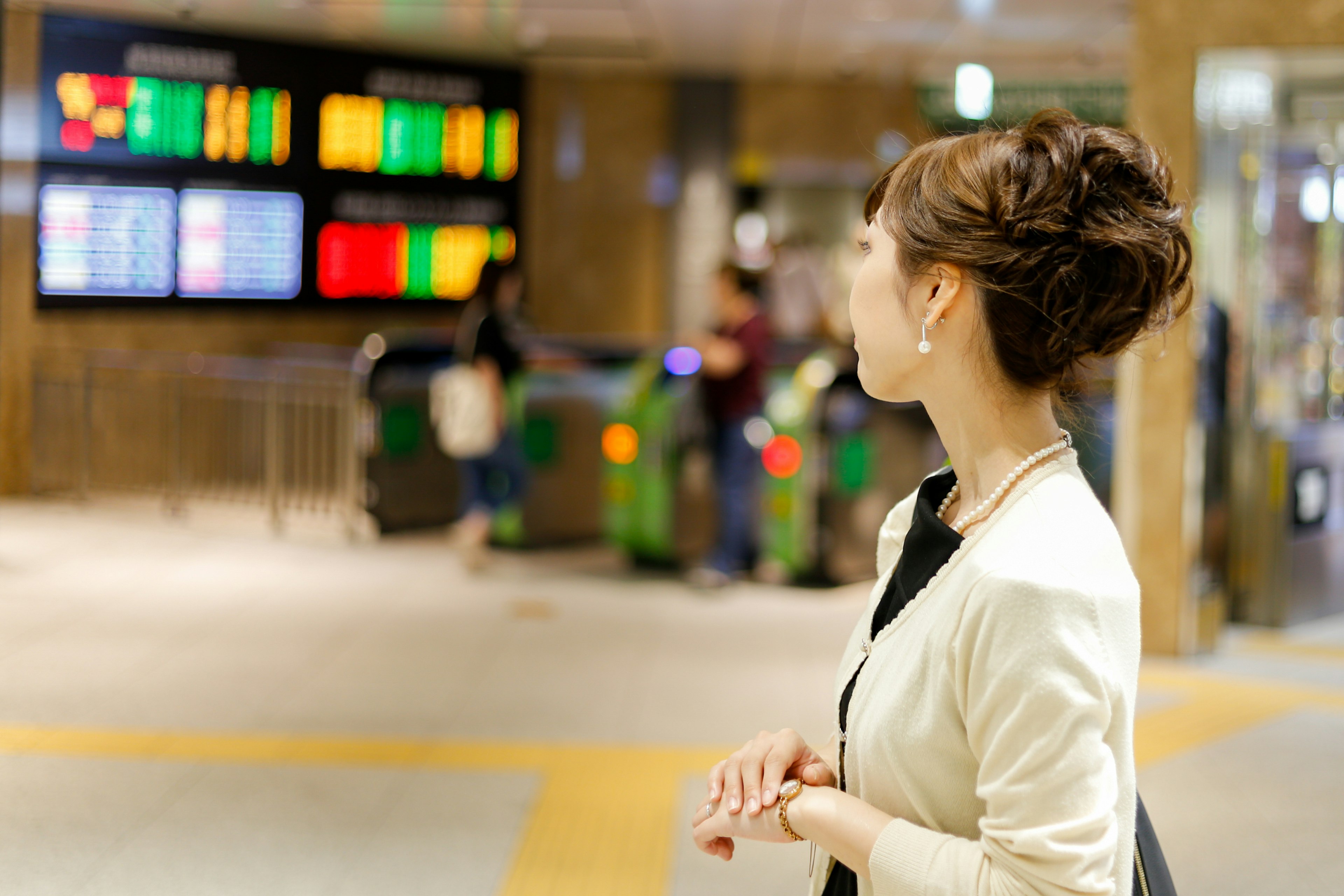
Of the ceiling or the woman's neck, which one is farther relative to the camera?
the ceiling

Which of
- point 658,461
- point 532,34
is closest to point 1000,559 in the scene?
point 658,461

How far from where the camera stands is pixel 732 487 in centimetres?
677

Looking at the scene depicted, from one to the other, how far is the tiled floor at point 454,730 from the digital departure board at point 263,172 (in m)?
2.12

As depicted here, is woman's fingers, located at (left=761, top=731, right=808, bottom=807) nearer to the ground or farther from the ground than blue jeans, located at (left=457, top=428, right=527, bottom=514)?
farther from the ground

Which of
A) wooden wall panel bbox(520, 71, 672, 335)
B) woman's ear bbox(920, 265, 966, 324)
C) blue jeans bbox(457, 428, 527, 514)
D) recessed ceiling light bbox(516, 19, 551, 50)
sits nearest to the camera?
woman's ear bbox(920, 265, 966, 324)

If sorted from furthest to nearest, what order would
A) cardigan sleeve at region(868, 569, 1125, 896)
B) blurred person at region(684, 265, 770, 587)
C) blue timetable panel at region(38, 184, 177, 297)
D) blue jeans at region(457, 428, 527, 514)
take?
blue timetable panel at region(38, 184, 177, 297) → blue jeans at region(457, 428, 527, 514) → blurred person at region(684, 265, 770, 587) → cardigan sleeve at region(868, 569, 1125, 896)

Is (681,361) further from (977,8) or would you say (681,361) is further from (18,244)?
(18,244)

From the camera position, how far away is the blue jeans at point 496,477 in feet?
23.3

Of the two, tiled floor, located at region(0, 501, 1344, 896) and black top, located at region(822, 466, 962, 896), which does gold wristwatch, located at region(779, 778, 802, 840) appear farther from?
tiled floor, located at region(0, 501, 1344, 896)

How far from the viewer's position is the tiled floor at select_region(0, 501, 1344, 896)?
317cm

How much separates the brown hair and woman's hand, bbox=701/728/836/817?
0.44m

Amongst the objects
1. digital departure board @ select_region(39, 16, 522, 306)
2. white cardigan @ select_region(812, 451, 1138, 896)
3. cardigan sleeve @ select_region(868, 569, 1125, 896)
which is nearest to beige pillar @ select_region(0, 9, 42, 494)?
digital departure board @ select_region(39, 16, 522, 306)

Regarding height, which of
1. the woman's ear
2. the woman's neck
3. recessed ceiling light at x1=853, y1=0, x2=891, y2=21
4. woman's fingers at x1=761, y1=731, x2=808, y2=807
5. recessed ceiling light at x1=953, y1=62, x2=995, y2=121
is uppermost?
recessed ceiling light at x1=853, y1=0, x2=891, y2=21

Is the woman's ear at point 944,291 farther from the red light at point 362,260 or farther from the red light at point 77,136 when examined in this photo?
the red light at point 362,260
